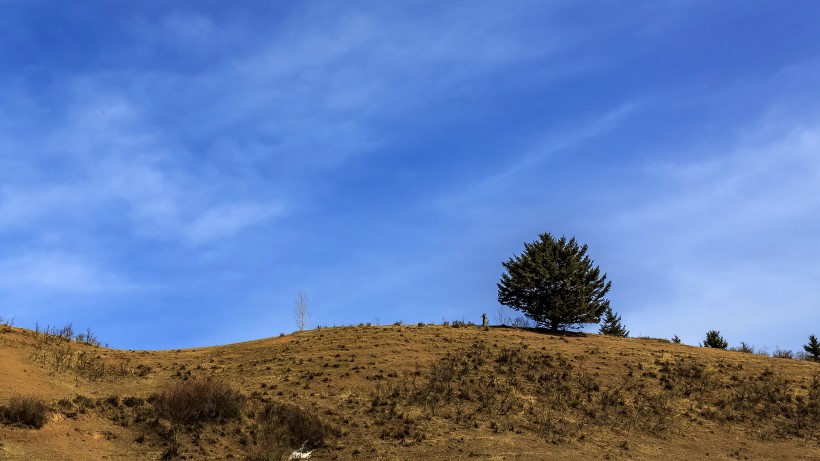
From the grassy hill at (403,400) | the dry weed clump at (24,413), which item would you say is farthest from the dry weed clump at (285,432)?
the dry weed clump at (24,413)

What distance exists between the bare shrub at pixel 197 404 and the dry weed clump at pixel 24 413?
387 centimetres

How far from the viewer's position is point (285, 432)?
25.2 meters

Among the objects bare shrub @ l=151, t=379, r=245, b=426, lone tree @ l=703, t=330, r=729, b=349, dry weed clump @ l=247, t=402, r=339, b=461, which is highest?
lone tree @ l=703, t=330, r=729, b=349

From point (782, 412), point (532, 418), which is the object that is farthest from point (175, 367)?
point (782, 412)

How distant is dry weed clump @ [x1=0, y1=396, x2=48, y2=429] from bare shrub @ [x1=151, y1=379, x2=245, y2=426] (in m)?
3.87

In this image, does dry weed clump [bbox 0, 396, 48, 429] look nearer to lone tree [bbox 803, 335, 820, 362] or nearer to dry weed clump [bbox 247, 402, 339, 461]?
dry weed clump [bbox 247, 402, 339, 461]

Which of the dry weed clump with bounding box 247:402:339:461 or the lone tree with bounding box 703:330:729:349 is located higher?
the lone tree with bounding box 703:330:729:349

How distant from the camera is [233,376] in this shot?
32531 millimetres

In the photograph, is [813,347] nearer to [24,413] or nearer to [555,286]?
[555,286]

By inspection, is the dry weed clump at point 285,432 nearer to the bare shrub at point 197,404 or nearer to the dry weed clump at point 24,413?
the bare shrub at point 197,404

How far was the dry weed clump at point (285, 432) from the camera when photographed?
78.5 feet

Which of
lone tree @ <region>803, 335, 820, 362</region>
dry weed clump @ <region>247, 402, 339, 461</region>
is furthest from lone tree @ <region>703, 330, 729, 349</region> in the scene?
dry weed clump @ <region>247, 402, 339, 461</region>

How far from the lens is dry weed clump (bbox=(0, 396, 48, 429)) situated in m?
23.4

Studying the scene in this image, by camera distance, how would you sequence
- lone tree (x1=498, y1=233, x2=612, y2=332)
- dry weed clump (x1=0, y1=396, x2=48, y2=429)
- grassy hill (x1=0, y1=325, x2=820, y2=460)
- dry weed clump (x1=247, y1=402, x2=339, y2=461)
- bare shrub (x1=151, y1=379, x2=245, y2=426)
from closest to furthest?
dry weed clump (x1=0, y1=396, x2=48, y2=429) < dry weed clump (x1=247, y1=402, x2=339, y2=461) < grassy hill (x1=0, y1=325, x2=820, y2=460) < bare shrub (x1=151, y1=379, x2=245, y2=426) < lone tree (x1=498, y1=233, x2=612, y2=332)
